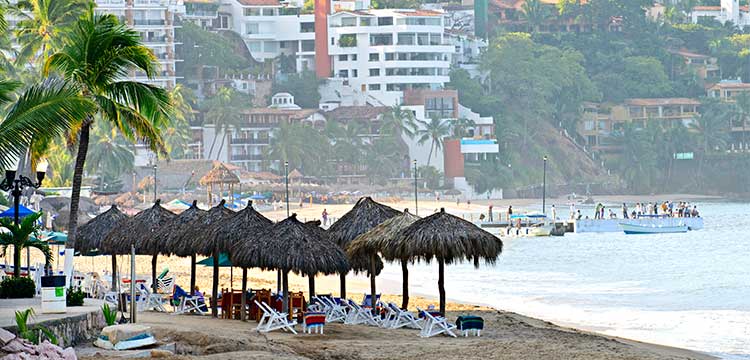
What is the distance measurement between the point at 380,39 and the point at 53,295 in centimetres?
9732

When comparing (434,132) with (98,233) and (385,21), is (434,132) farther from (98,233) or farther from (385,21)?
(98,233)

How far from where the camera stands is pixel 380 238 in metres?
23.8

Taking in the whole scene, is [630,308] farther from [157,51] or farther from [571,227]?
[157,51]

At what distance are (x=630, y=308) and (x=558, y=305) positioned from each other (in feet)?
6.28

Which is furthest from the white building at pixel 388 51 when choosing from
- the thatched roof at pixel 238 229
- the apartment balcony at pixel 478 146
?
the thatched roof at pixel 238 229

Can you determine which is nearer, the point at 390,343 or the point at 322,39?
the point at 390,343

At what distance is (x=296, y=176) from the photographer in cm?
9969

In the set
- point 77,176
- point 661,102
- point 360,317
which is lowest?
point 360,317

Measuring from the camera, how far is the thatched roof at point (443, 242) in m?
23.1

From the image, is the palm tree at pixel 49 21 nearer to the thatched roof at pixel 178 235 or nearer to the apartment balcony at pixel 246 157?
the thatched roof at pixel 178 235

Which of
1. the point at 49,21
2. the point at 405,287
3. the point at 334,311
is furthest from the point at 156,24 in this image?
the point at 334,311

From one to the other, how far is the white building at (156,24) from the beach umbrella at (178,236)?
8416 cm

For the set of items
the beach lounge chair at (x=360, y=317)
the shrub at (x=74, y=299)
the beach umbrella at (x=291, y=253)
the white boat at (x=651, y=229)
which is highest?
the white boat at (x=651, y=229)

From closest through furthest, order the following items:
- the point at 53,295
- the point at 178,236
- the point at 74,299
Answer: the point at 53,295 < the point at 74,299 < the point at 178,236
